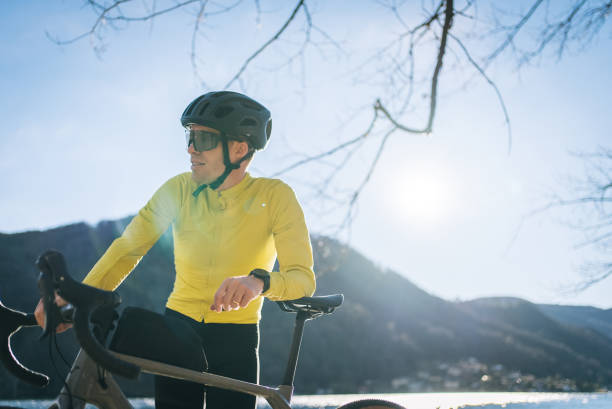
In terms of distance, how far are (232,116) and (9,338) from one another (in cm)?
130

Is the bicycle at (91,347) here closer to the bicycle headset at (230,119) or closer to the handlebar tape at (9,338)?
the handlebar tape at (9,338)

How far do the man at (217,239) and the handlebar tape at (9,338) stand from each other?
33cm

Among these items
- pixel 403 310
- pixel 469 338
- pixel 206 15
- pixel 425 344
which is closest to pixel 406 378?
pixel 425 344

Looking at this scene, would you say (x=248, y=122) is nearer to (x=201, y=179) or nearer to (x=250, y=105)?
(x=250, y=105)

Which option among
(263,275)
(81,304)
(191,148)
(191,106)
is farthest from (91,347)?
(191,106)

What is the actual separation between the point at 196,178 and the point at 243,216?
305 millimetres

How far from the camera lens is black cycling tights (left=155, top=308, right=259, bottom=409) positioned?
188 centimetres

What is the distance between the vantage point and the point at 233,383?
172 cm

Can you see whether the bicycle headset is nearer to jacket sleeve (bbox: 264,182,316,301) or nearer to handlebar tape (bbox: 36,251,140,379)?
jacket sleeve (bbox: 264,182,316,301)

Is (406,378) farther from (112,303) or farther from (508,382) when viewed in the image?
(112,303)

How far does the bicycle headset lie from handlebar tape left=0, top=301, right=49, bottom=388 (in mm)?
841

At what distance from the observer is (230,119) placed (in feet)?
7.20

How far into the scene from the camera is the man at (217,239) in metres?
1.90

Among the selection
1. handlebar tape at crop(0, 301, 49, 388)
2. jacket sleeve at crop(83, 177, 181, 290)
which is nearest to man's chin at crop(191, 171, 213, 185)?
jacket sleeve at crop(83, 177, 181, 290)
